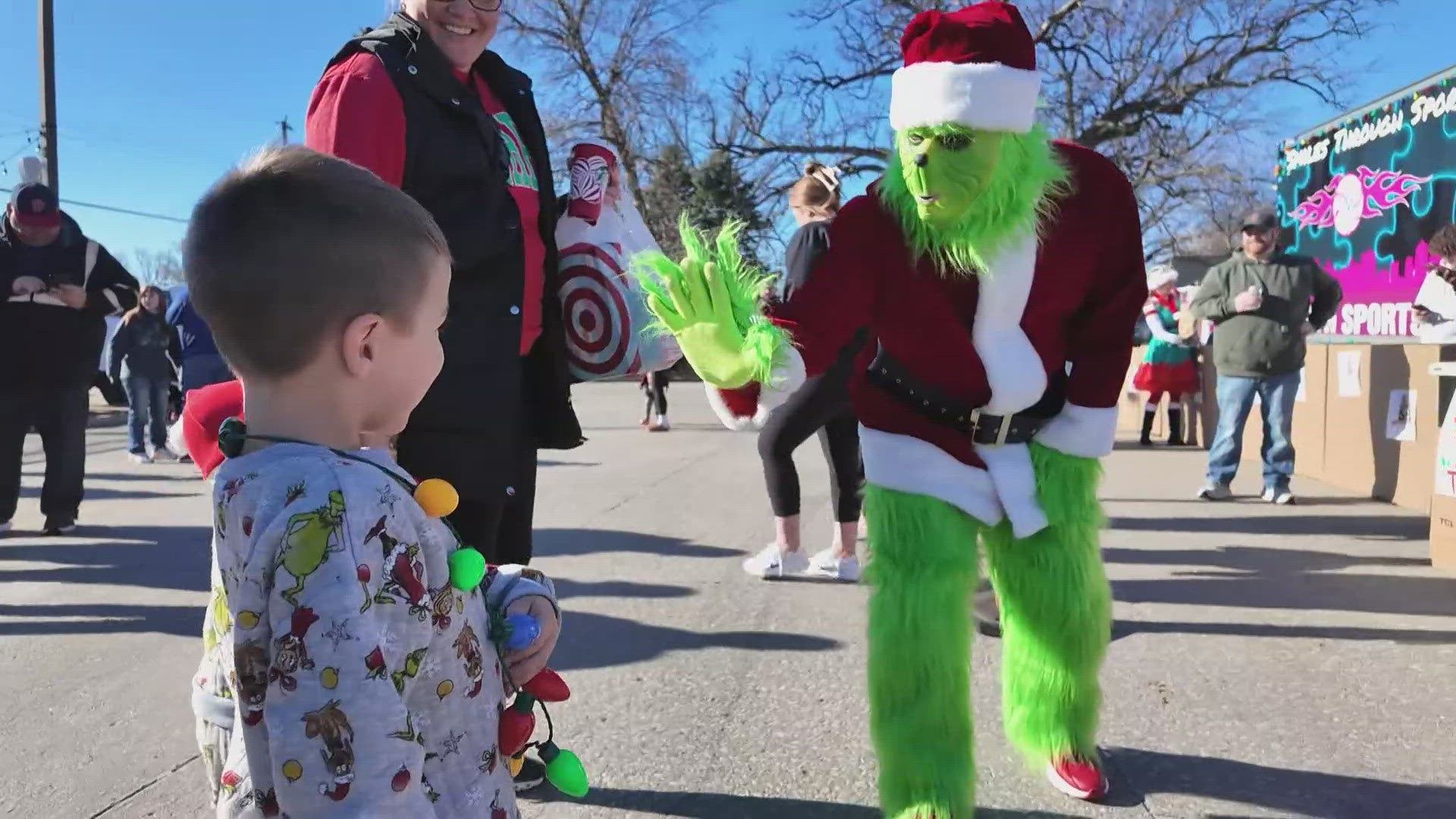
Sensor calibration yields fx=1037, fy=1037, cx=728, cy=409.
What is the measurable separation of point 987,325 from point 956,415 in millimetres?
212

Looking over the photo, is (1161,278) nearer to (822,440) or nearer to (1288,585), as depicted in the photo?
(1288,585)

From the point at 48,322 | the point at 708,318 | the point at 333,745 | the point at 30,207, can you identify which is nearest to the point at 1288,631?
the point at 708,318

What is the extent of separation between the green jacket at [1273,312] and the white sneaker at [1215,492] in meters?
0.74

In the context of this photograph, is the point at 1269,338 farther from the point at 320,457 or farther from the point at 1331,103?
the point at 1331,103

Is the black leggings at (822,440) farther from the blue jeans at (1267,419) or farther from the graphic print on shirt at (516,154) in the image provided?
the blue jeans at (1267,419)

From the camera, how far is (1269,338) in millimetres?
6180

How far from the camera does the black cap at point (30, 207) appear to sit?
204 inches

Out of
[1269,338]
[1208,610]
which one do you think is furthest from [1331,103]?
[1208,610]

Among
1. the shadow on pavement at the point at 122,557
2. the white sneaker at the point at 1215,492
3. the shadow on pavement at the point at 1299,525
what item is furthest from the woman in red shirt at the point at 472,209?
the white sneaker at the point at 1215,492

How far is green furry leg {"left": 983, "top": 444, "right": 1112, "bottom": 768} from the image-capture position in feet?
7.68

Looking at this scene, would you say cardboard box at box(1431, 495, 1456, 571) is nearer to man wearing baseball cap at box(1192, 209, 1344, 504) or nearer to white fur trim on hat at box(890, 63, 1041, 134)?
man wearing baseball cap at box(1192, 209, 1344, 504)

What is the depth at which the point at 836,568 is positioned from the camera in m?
4.58

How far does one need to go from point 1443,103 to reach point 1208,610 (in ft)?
19.0

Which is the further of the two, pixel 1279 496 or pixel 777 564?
pixel 1279 496
